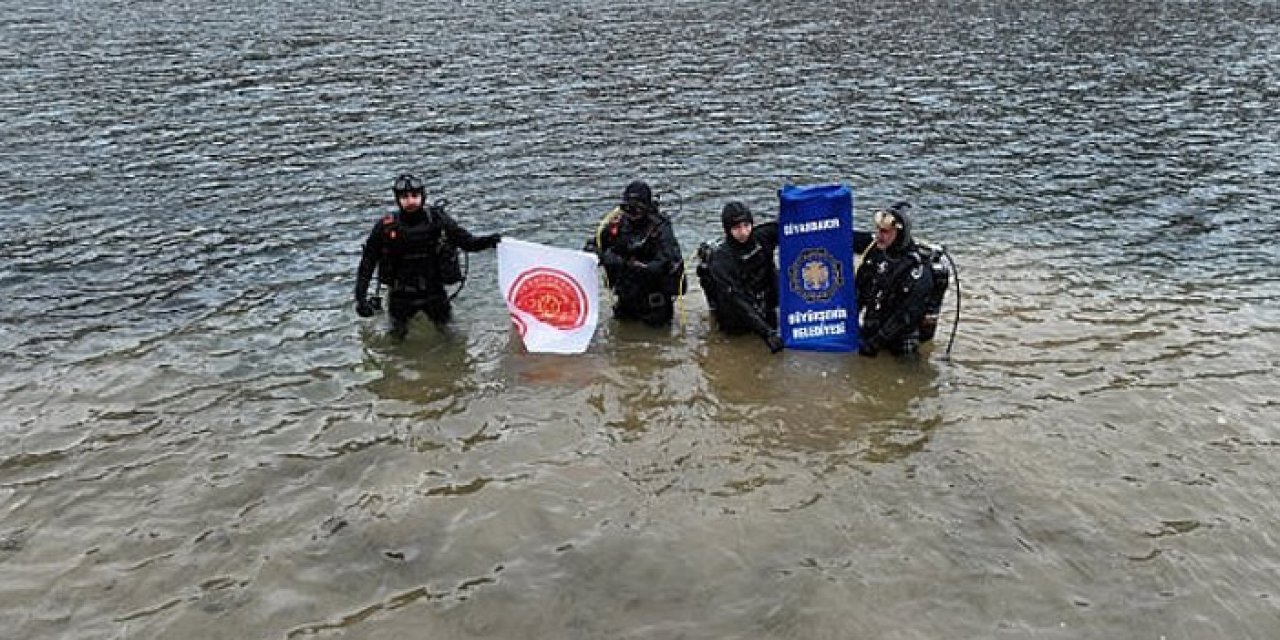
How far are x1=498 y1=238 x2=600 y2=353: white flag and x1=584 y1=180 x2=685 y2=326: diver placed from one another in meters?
0.46

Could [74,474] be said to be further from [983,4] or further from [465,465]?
[983,4]

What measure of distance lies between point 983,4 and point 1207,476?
44.9 meters

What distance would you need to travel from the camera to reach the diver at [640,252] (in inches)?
504

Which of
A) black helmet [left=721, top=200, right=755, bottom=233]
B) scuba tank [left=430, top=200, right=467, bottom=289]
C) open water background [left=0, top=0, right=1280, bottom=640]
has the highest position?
black helmet [left=721, top=200, right=755, bottom=233]

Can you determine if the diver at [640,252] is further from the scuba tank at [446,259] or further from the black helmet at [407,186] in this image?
the black helmet at [407,186]

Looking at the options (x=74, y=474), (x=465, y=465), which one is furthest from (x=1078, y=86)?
(x=74, y=474)

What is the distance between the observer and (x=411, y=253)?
12.8m

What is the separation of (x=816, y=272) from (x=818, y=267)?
64mm

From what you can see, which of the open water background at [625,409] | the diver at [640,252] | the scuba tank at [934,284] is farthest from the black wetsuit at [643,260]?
the scuba tank at [934,284]

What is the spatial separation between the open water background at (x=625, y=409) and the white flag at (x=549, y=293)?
37cm

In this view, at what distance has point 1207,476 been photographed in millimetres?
9820

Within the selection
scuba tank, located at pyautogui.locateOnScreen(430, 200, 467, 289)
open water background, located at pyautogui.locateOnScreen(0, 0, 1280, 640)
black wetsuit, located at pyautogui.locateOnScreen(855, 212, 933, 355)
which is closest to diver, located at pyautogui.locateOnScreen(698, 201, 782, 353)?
open water background, located at pyautogui.locateOnScreen(0, 0, 1280, 640)

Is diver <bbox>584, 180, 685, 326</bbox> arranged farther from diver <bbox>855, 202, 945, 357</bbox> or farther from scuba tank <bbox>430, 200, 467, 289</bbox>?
diver <bbox>855, 202, 945, 357</bbox>

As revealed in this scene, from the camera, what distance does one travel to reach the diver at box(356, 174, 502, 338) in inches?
498
